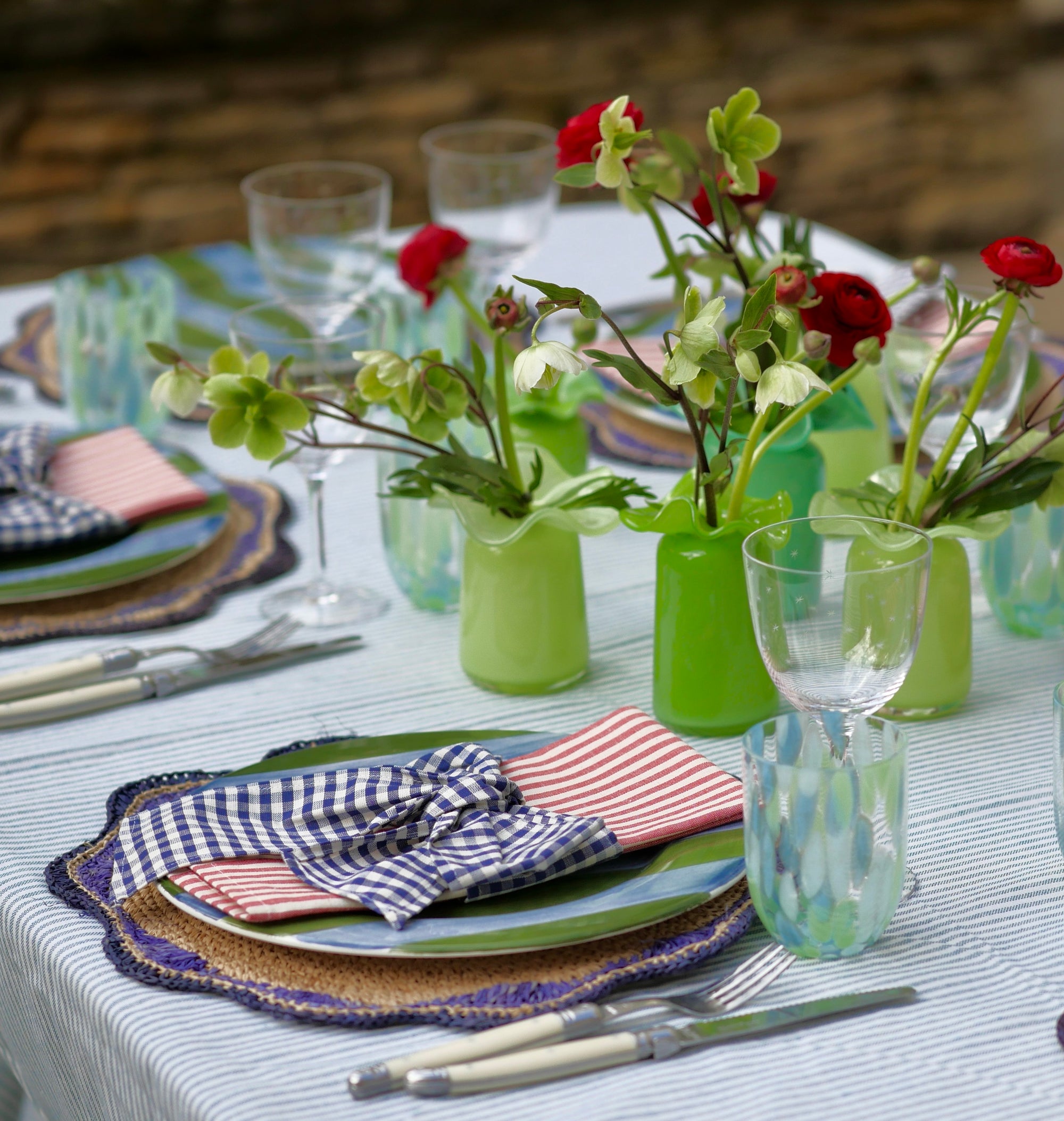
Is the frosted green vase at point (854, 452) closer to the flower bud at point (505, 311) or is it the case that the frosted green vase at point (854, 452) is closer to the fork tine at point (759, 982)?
the flower bud at point (505, 311)

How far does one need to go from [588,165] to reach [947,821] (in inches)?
17.1

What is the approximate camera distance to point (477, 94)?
363cm

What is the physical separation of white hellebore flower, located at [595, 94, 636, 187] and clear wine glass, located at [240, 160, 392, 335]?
0.57 metres

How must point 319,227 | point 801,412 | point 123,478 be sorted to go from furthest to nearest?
point 319,227 → point 123,478 → point 801,412

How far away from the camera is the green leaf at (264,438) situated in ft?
3.01

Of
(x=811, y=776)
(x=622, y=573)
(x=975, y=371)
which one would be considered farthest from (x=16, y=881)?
(x=975, y=371)

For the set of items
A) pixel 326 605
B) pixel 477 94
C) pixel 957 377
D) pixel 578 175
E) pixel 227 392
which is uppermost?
pixel 578 175

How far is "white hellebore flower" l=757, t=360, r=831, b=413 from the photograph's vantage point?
76 centimetres

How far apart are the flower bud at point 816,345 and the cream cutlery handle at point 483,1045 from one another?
37 centimetres

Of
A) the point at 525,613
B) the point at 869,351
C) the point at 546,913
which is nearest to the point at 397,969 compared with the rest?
the point at 546,913

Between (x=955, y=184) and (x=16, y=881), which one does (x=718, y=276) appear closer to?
(x=16, y=881)

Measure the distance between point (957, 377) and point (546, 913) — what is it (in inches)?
24.2

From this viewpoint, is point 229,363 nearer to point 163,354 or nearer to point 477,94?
point 163,354

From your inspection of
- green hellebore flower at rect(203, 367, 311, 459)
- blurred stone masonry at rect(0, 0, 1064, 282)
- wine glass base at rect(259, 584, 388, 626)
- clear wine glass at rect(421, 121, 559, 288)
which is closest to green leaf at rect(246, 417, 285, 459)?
green hellebore flower at rect(203, 367, 311, 459)
